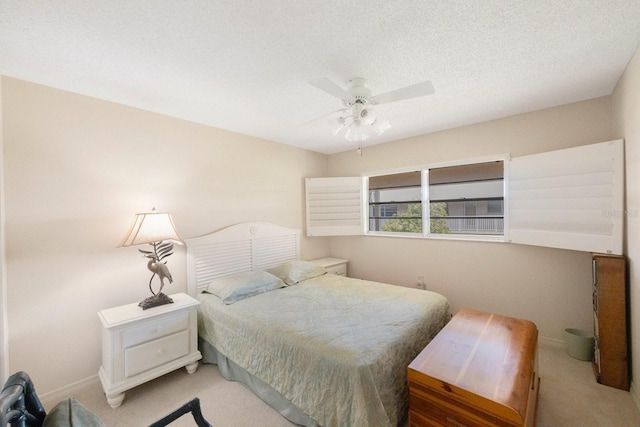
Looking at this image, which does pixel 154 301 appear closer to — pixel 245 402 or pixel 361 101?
pixel 245 402

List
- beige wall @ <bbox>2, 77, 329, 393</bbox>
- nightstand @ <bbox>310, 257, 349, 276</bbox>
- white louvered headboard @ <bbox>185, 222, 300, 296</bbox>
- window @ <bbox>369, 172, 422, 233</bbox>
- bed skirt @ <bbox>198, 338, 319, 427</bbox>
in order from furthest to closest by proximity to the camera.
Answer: nightstand @ <bbox>310, 257, 349, 276</bbox>, window @ <bbox>369, 172, 422, 233</bbox>, white louvered headboard @ <bbox>185, 222, 300, 296</bbox>, beige wall @ <bbox>2, 77, 329, 393</bbox>, bed skirt @ <bbox>198, 338, 319, 427</bbox>

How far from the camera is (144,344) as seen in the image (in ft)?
7.13

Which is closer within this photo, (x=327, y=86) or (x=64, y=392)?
(x=327, y=86)

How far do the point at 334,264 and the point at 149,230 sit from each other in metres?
2.58

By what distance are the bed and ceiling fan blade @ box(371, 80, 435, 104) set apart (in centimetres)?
168

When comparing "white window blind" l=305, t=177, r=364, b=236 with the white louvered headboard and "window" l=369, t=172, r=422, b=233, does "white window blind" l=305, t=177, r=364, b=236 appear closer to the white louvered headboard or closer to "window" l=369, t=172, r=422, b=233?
"window" l=369, t=172, r=422, b=233

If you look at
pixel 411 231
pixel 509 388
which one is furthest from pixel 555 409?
pixel 411 231

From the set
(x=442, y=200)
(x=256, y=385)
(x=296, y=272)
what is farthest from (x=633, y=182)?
(x=256, y=385)

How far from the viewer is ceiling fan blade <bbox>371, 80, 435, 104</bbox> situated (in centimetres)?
178

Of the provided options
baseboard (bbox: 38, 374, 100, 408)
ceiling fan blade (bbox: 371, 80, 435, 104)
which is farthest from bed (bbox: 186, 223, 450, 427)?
ceiling fan blade (bbox: 371, 80, 435, 104)

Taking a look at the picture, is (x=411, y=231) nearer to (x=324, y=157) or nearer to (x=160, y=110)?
(x=324, y=157)

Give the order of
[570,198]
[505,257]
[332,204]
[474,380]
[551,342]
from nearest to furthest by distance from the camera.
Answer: [474,380]
[570,198]
[551,342]
[505,257]
[332,204]

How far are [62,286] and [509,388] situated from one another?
127 inches

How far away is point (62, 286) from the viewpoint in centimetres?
219
